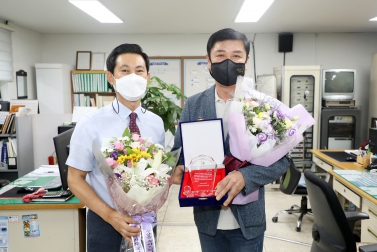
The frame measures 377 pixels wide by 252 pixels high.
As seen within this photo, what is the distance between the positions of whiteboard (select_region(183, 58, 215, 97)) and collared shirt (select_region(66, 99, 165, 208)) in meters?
4.57

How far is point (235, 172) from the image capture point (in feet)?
3.83

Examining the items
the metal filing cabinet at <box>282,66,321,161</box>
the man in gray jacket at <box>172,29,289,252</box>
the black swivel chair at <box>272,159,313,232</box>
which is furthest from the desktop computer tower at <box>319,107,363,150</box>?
the man in gray jacket at <box>172,29,289,252</box>

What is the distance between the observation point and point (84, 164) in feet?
4.20

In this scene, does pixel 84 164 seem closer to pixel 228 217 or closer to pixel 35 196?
pixel 228 217

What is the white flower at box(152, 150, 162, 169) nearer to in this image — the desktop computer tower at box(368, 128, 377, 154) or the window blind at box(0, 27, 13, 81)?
the desktop computer tower at box(368, 128, 377, 154)

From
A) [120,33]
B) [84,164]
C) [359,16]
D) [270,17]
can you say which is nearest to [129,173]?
[84,164]

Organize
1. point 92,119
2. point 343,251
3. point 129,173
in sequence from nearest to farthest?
point 129,173
point 92,119
point 343,251

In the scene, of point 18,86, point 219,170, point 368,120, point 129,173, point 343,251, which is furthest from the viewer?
point 368,120

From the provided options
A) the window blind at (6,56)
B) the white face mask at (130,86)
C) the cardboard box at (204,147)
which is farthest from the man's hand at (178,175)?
the window blind at (6,56)

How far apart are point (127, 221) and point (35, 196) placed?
4.09 ft

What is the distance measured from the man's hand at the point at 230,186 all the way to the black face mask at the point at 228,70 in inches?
16.3

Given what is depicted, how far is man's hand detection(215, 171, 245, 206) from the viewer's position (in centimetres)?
110

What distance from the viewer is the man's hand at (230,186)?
3.61 feet

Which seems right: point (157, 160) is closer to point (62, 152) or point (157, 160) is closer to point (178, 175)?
point (178, 175)
